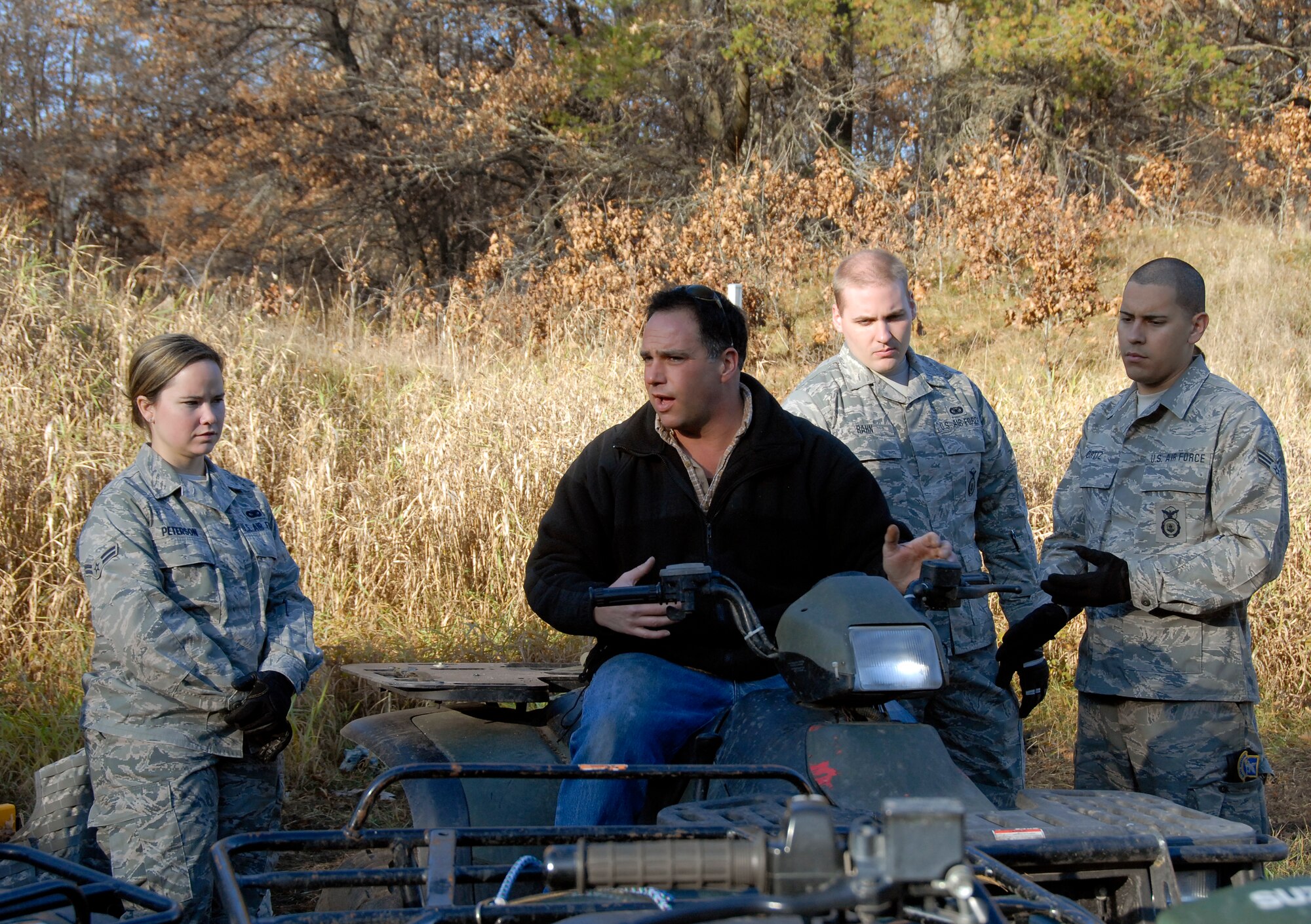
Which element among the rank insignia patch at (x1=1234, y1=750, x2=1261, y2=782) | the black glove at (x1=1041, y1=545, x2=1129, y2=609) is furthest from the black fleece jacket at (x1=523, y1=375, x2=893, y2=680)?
the rank insignia patch at (x1=1234, y1=750, x2=1261, y2=782)

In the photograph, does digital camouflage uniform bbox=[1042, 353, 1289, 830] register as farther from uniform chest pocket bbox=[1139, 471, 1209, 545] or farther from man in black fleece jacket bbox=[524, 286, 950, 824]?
man in black fleece jacket bbox=[524, 286, 950, 824]

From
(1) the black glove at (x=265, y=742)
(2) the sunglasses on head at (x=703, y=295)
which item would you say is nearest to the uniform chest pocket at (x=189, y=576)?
(1) the black glove at (x=265, y=742)

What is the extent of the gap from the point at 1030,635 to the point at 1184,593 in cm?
47

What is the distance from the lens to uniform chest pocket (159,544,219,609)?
3.42 meters

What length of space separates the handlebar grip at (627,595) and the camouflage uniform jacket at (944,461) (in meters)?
1.70

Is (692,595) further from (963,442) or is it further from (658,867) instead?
(963,442)

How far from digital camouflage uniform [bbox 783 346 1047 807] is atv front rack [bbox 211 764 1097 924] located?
234cm

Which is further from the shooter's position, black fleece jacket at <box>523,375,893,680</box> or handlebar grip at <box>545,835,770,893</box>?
black fleece jacket at <box>523,375,893,680</box>

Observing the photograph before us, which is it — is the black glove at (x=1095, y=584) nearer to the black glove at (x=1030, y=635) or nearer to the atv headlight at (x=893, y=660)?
the black glove at (x=1030, y=635)

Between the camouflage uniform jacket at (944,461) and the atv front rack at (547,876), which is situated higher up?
the camouflage uniform jacket at (944,461)

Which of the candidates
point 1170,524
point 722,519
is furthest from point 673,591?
point 1170,524

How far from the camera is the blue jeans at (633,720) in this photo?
2736 mm

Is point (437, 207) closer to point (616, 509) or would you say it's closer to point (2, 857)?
point (616, 509)

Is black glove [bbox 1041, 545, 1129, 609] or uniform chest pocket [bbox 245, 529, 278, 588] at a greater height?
uniform chest pocket [bbox 245, 529, 278, 588]
